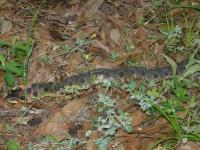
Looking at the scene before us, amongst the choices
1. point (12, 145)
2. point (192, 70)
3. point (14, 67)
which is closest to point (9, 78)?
point (14, 67)

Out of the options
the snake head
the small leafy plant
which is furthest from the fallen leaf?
the snake head

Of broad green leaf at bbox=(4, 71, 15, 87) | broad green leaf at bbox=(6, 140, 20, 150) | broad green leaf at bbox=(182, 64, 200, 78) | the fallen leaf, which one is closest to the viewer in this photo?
broad green leaf at bbox=(6, 140, 20, 150)

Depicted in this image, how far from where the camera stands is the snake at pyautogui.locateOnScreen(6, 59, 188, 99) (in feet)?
15.9

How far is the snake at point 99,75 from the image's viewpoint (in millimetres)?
4840

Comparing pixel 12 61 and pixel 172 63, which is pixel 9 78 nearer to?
pixel 12 61

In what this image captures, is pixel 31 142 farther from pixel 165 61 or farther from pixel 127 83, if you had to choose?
pixel 165 61

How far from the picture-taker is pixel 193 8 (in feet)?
18.8

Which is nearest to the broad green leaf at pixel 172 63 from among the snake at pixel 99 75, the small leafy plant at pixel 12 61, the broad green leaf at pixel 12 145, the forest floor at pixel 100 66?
the forest floor at pixel 100 66

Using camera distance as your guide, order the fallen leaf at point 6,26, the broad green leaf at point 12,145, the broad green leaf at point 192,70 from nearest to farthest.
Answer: the broad green leaf at point 12,145 < the broad green leaf at point 192,70 < the fallen leaf at point 6,26

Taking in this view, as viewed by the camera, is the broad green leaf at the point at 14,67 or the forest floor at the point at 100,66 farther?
the broad green leaf at the point at 14,67

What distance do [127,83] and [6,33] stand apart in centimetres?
176

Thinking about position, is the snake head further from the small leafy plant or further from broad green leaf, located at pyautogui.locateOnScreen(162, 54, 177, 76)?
broad green leaf, located at pyautogui.locateOnScreen(162, 54, 177, 76)

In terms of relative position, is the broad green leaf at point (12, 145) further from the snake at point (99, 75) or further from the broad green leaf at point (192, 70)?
the broad green leaf at point (192, 70)

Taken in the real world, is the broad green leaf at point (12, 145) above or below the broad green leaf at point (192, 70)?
below
